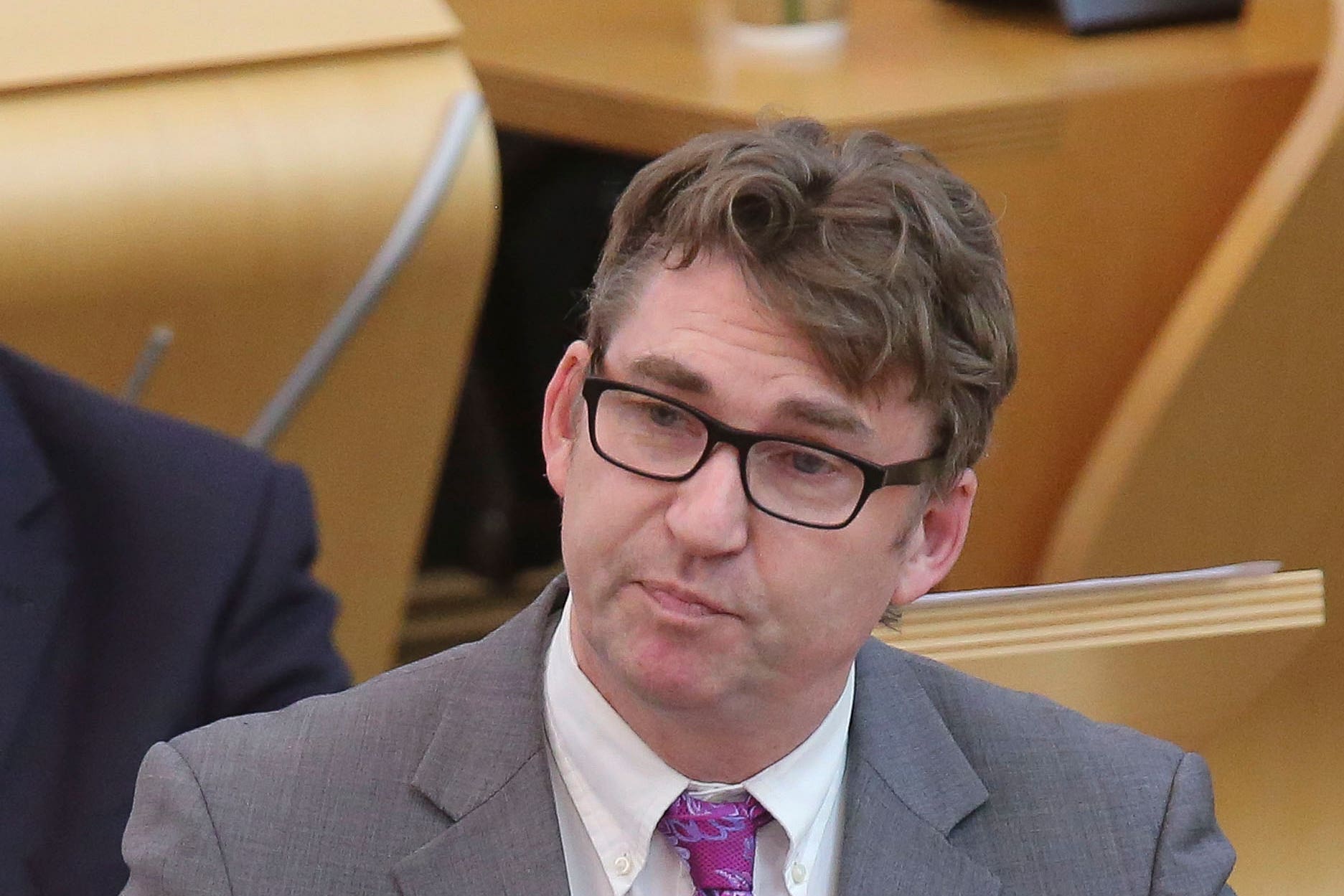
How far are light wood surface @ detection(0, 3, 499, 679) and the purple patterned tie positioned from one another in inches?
32.6

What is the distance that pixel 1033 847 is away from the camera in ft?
3.81

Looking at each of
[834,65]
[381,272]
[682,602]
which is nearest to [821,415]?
[682,602]

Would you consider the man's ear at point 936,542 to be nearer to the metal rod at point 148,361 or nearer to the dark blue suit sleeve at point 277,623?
the dark blue suit sleeve at point 277,623

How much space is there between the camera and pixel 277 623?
4.78ft

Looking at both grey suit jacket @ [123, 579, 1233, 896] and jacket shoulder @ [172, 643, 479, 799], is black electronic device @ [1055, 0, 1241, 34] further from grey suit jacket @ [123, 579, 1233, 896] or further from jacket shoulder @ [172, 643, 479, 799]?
jacket shoulder @ [172, 643, 479, 799]

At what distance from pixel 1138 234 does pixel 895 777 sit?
103cm

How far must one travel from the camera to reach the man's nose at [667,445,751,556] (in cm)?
99

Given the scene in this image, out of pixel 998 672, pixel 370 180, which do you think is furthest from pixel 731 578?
pixel 370 180

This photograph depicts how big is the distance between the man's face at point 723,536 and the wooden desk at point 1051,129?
2.77 ft

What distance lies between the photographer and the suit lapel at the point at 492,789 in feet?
3.49

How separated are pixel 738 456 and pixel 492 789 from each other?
240 mm

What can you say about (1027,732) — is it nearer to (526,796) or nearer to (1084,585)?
(1084,585)

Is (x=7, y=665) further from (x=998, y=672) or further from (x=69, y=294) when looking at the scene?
(x=998, y=672)

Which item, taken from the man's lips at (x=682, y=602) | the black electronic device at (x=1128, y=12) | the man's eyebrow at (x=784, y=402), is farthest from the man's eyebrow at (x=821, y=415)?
the black electronic device at (x=1128, y=12)
